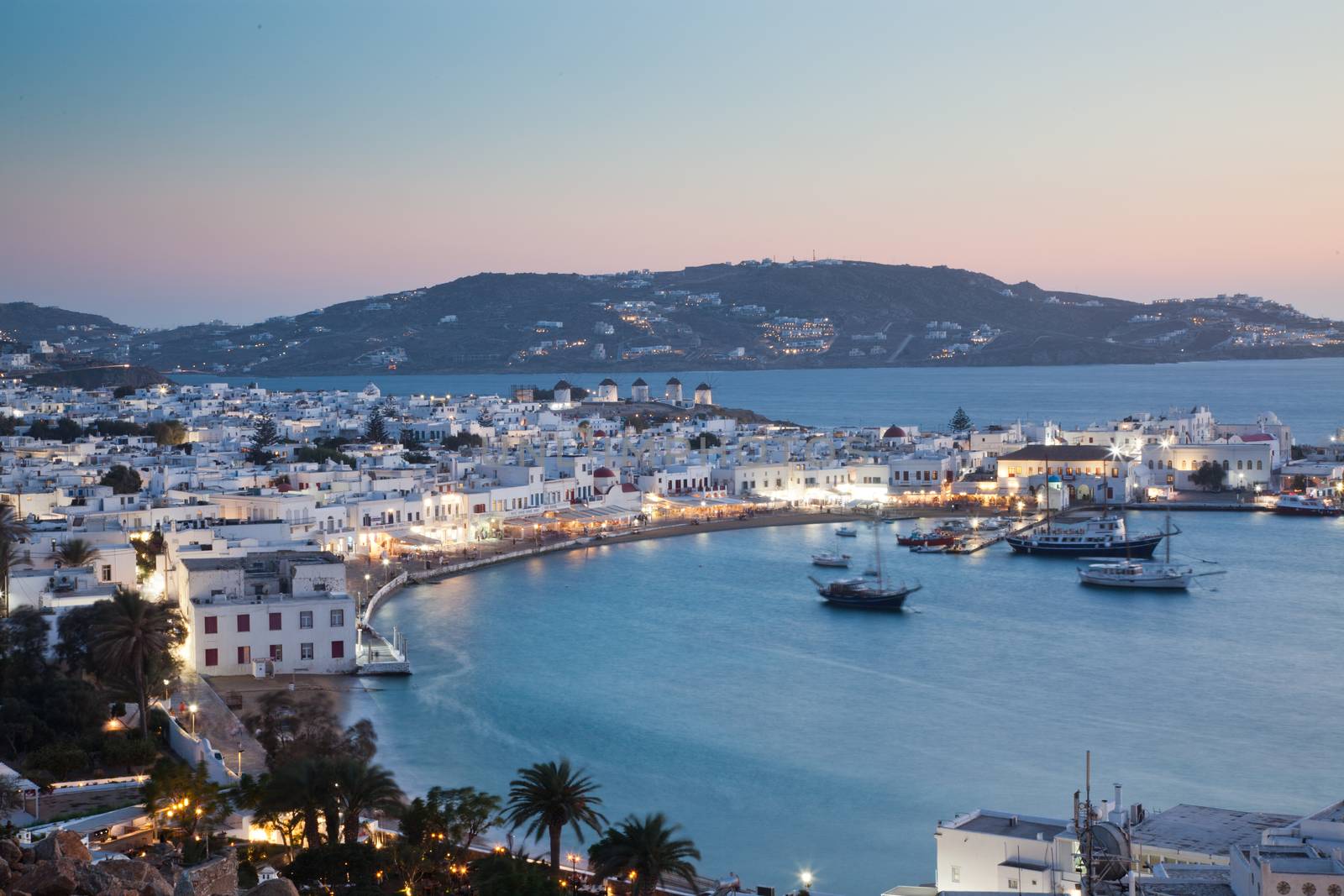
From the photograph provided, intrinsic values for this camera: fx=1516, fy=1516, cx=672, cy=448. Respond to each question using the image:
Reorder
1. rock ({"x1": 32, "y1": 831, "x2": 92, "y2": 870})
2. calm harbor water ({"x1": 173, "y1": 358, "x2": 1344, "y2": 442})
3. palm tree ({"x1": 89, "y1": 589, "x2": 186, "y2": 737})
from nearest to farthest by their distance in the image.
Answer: rock ({"x1": 32, "y1": 831, "x2": 92, "y2": 870})
palm tree ({"x1": 89, "y1": 589, "x2": 186, "y2": 737})
calm harbor water ({"x1": 173, "y1": 358, "x2": 1344, "y2": 442})

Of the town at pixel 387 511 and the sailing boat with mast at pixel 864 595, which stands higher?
the town at pixel 387 511

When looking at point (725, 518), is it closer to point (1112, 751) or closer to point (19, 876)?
point (1112, 751)

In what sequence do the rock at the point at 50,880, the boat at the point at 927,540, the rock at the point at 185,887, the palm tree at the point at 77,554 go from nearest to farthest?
the rock at the point at 50,880
the rock at the point at 185,887
the palm tree at the point at 77,554
the boat at the point at 927,540

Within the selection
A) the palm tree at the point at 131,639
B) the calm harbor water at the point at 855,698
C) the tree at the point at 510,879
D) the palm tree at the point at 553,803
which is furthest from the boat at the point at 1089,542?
the tree at the point at 510,879

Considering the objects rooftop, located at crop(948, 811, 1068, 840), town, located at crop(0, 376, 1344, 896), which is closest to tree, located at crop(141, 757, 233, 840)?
town, located at crop(0, 376, 1344, 896)

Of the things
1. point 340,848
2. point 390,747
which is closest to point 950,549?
point 390,747

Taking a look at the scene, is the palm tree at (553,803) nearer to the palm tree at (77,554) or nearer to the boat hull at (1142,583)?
the palm tree at (77,554)

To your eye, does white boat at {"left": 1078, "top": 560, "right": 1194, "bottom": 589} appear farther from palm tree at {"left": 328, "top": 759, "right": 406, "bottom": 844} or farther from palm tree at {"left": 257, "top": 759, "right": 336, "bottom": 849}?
palm tree at {"left": 257, "top": 759, "right": 336, "bottom": 849}
